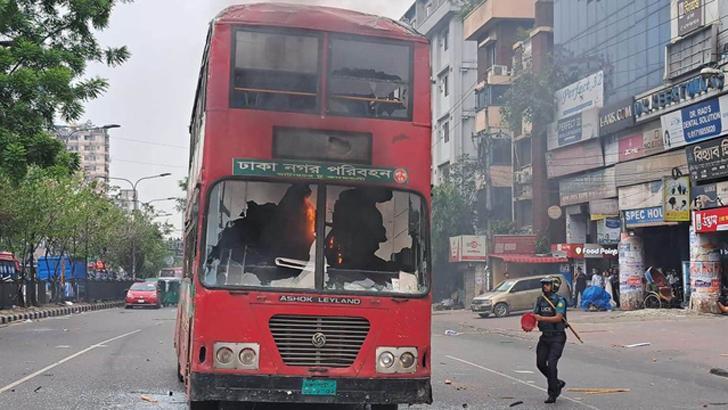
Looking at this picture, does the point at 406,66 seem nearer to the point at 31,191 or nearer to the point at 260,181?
the point at 260,181

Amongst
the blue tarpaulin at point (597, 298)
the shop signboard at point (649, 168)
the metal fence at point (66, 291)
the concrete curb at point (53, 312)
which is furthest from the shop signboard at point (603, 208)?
the metal fence at point (66, 291)

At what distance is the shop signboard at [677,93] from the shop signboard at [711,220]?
12.7ft

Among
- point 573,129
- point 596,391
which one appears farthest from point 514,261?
point 596,391

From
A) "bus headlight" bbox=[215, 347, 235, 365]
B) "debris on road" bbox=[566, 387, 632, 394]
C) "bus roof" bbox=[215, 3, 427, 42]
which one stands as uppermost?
"bus roof" bbox=[215, 3, 427, 42]

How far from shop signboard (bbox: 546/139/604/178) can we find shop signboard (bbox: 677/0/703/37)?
7.36 meters

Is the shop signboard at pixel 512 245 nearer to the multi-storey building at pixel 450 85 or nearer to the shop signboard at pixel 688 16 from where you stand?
the multi-storey building at pixel 450 85

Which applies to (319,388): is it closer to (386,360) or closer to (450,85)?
(386,360)

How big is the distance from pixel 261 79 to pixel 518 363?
1077 cm

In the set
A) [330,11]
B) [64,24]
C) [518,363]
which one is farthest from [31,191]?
[330,11]

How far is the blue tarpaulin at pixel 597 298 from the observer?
Result: 35.4 metres

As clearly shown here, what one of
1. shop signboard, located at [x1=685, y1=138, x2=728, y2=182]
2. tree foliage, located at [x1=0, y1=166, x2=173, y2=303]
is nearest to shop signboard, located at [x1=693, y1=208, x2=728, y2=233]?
shop signboard, located at [x1=685, y1=138, x2=728, y2=182]

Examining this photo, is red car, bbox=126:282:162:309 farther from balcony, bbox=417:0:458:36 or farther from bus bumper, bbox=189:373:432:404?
bus bumper, bbox=189:373:432:404

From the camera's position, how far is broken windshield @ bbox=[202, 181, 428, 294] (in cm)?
786

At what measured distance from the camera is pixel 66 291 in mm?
52062
